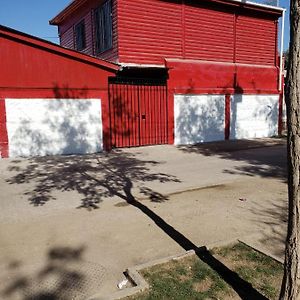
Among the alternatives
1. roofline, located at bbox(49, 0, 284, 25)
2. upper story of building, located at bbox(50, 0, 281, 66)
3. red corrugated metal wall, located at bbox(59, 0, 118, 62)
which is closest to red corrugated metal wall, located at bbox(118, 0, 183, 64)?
upper story of building, located at bbox(50, 0, 281, 66)

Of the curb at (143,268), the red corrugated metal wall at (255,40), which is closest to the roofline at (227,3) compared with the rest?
the red corrugated metal wall at (255,40)

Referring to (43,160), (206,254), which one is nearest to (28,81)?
(43,160)

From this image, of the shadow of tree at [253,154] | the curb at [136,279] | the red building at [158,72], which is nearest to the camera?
the curb at [136,279]

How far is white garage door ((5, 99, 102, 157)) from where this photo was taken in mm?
12336

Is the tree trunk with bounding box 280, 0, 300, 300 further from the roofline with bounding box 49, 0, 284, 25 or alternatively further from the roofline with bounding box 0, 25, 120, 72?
the roofline with bounding box 49, 0, 284, 25

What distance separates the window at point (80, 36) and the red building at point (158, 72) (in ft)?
0.20

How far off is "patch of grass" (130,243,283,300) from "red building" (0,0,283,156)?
32.0 ft

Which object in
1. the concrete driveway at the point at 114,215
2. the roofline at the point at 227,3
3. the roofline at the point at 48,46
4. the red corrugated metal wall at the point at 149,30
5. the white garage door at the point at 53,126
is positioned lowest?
the concrete driveway at the point at 114,215

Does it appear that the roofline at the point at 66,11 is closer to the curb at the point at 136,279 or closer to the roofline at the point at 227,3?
the roofline at the point at 227,3

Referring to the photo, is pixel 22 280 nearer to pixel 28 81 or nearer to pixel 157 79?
pixel 28 81

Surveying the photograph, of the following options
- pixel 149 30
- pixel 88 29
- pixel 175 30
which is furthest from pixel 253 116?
pixel 88 29

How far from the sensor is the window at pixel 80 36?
19386mm

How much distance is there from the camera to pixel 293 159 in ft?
9.57

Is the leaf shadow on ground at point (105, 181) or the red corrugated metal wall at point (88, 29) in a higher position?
the red corrugated metal wall at point (88, 29)
